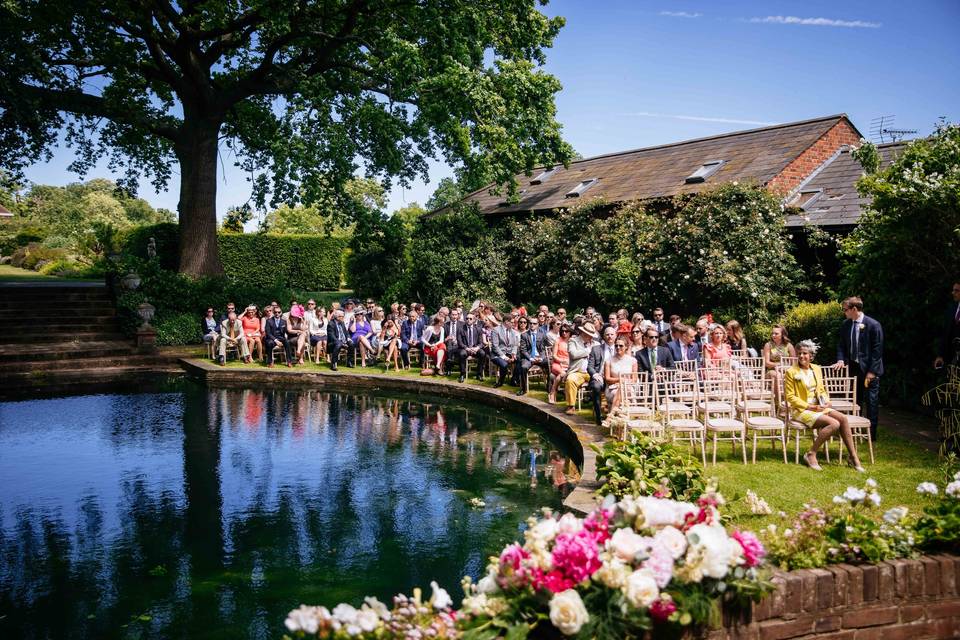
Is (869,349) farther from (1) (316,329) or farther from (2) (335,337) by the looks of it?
(1) (316,329)

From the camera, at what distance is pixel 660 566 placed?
285 centimetres

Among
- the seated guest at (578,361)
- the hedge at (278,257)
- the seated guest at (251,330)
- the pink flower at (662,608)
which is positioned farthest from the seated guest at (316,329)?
the hedge at (278,257)

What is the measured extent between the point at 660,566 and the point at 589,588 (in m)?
0.30

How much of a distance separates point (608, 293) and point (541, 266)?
370 centimetres

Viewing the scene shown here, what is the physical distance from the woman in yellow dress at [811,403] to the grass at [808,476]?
0.30 m

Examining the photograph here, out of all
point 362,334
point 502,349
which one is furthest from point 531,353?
point 362,334

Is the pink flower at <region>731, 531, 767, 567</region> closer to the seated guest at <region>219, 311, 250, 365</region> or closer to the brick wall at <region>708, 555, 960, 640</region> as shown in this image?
the brick wall at <region>708, 555, 960, 640</region>

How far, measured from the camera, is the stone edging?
35.1 feet

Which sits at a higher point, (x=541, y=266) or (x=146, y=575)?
(x=541, y=266)

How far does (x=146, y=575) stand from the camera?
602 centimetres

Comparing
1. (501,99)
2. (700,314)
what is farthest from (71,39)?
(700,314)

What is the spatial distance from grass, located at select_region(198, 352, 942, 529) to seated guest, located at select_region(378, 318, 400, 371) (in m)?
9.49

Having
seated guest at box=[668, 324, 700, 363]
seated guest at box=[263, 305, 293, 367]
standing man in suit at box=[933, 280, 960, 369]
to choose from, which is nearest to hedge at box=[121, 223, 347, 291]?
seated guest at box=[263, 305, 293, 367]

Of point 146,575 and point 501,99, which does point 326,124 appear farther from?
point 146,575
